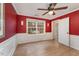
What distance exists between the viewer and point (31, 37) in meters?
6.86

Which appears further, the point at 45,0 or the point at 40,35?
the point at 40,35

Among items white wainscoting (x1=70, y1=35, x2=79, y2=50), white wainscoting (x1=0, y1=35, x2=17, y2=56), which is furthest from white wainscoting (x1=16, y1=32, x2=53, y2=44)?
white wainscoting (x1=70, y1=35, x2=79, y2=50)

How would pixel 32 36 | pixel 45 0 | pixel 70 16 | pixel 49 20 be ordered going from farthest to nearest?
pixel 49 20 < pixel 32 36 < pixel 70 16 < pixel 45 0

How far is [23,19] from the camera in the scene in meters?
6.49

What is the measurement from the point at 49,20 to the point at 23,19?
8.87 ft

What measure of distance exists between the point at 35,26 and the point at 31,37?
961mm

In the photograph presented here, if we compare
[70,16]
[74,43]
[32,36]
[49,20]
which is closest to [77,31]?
[74,43]

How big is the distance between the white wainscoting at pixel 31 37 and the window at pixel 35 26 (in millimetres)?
313

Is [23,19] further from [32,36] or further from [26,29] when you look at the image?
[32,36]

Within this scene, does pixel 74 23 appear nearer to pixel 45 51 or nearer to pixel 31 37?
pixel 45 51

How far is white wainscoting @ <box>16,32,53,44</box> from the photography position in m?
6.19

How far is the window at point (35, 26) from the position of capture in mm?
6931

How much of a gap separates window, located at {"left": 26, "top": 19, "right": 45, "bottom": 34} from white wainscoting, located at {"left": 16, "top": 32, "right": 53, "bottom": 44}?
31cm

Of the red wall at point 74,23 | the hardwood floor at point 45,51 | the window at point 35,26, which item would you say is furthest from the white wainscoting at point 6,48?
the window at point 35,26
